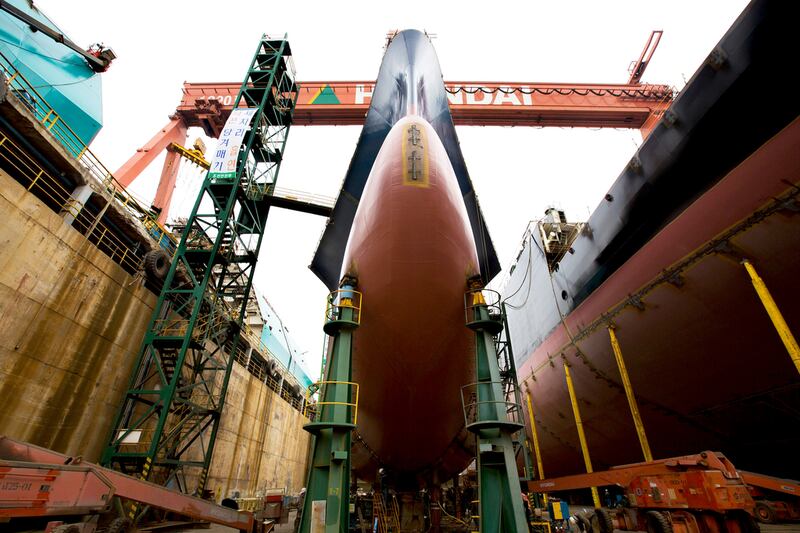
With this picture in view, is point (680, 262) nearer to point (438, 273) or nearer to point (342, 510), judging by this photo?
point (438, 273)

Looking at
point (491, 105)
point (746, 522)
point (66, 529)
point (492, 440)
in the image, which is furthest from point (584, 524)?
point (491, 105)

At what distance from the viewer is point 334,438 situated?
223 inches

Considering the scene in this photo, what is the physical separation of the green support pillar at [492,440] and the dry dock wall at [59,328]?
9088mm

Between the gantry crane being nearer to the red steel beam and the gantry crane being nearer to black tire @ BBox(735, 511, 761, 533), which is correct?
the red steel beam

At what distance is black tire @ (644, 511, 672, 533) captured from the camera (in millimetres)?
6137

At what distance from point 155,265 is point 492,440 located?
1148cm

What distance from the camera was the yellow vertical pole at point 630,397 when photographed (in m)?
7.98

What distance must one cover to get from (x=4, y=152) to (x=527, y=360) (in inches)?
721

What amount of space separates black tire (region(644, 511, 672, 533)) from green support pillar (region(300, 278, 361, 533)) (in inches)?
203

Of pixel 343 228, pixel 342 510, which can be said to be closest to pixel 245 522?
pixel 342 510

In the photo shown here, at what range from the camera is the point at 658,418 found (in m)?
9.09

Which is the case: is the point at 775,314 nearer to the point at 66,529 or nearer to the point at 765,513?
→ the point at 765,513

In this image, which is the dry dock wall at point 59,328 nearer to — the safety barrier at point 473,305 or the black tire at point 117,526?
the black tire at point 117,526

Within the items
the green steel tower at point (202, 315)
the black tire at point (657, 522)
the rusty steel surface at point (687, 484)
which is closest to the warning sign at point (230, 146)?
the green steel tower at point (202, 315)
